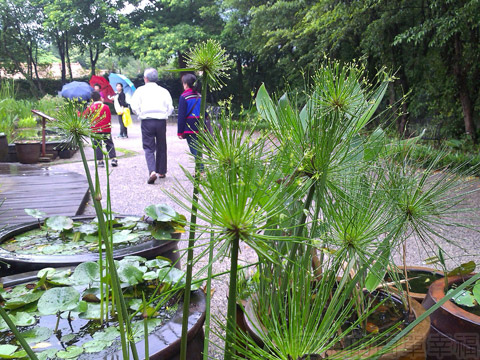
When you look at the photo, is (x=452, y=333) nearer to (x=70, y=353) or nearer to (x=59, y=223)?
(x=70, y=353)

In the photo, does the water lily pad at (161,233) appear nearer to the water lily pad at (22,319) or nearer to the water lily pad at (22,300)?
the water lily pad at (22,300)

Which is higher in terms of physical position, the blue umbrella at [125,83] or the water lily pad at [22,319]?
the blue umbrella at [125,83]

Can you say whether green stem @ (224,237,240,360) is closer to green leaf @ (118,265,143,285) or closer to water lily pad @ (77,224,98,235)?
green leaf @ (118,265,143,285)

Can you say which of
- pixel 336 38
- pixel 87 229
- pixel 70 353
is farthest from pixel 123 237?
pixel 336 38

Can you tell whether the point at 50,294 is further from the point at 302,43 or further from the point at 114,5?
the point at 114,5

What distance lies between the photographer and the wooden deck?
12.5 ft

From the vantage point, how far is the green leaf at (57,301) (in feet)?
4.63

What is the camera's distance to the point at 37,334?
55.9 inches

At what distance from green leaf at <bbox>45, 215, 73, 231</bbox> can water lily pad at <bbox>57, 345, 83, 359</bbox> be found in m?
1.28

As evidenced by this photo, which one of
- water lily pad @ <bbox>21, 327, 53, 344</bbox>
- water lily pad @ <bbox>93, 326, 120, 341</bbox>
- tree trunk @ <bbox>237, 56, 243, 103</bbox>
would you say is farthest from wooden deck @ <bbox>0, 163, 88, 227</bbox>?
tree trunk @ <bbox>237, 56, 243, 103</bbox>

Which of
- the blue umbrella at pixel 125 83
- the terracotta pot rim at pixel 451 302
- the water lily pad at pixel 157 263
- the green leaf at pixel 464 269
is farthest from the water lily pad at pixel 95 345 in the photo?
the blue umbrella at pixel 125 83

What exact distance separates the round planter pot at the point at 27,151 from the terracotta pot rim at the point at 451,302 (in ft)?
25.4

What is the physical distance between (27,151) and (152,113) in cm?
297

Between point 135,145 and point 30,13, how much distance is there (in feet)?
88.5
